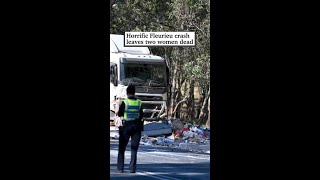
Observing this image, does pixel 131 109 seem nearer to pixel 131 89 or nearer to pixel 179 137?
pixel 131 89

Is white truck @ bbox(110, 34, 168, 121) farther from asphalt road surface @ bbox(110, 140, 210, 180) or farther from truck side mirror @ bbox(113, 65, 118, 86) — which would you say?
asphalt road surface @ bbox(110, 140, 210, 180)

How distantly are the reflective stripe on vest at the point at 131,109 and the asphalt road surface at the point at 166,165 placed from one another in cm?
96

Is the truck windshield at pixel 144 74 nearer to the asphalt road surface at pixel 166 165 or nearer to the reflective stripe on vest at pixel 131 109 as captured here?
the asphalt road surface at pixel 166 165

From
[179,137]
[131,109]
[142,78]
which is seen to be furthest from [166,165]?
[142,78]

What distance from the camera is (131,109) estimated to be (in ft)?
32.8

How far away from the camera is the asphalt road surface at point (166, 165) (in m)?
11.0

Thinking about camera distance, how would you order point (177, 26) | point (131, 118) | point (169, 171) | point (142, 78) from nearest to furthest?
point (131, 118)
point (169, 171)
point (142, 78)
point (177, 26)

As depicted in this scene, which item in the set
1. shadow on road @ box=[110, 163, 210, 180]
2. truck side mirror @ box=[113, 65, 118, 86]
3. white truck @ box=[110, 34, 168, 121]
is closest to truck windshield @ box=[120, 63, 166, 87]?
white truck @ box=[110, 34, 168, 121]

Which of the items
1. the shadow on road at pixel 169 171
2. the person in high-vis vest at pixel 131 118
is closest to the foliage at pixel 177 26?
the shadow on road at pixel 169 171

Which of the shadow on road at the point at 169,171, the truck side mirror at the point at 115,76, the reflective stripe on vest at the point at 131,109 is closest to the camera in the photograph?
the reflective stripe on vest at the point at 131,109

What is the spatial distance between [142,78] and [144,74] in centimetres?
26
